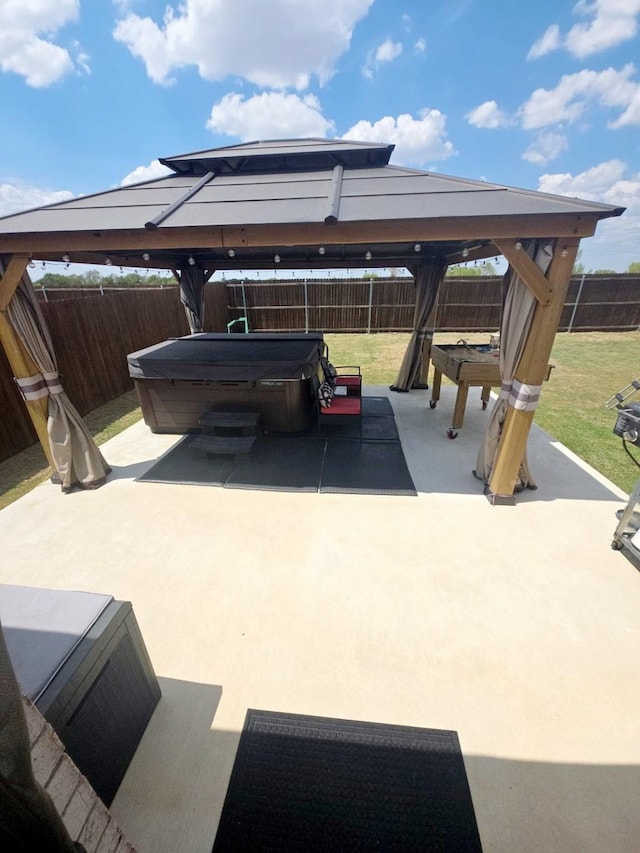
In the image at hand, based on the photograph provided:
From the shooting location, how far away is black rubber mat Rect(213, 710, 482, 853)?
1.39 meters

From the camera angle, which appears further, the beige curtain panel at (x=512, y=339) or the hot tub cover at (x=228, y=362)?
the hot tub cover at (x=228, y=362)

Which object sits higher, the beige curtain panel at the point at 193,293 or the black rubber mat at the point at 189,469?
the beige curtain panel at the point at 193,293

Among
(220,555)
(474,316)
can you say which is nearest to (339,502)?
(220,555)

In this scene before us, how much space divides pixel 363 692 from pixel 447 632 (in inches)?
27.3

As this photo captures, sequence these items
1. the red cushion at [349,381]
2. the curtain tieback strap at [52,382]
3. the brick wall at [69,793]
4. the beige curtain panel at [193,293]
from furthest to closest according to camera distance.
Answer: the beige curtain panel at [193,293], the red cushion at [349,381], the curtain tieback strap at [52,382], the brick wall at [69,793]

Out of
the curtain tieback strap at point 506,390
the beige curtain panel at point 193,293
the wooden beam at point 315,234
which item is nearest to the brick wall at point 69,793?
the wooden beam at point 315,234

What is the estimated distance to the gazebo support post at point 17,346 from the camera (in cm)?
304

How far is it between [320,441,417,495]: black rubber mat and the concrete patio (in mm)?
168

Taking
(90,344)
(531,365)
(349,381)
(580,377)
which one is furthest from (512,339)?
(90,344)

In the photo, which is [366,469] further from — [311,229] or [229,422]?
[311,229]

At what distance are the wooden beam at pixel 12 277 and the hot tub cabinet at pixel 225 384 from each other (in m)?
1.56

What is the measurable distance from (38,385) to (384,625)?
3.95 meters

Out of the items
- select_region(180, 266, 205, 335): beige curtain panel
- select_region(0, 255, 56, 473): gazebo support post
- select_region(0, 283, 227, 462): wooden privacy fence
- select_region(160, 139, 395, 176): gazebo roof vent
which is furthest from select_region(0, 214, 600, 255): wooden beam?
select_region(180, 266, 205, 335): beige curtain panel

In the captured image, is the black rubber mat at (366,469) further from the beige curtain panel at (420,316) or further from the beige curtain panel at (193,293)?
the beige curtain panel at (193,293)
